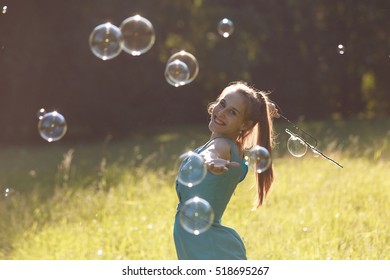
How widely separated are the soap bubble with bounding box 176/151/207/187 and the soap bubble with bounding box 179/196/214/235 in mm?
96

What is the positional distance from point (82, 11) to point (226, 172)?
43.3 feet

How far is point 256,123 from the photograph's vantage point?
4.15 m

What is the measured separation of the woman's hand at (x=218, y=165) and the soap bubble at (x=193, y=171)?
74mm

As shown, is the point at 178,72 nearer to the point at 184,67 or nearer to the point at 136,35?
the point at 184,67

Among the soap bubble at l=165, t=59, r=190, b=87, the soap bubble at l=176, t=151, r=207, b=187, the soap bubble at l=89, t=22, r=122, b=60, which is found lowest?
the soap bubble at l=176, t=151, r=207, b=187

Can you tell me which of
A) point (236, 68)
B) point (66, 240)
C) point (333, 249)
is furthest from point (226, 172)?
point (236, 68)

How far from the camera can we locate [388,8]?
21.5 meters

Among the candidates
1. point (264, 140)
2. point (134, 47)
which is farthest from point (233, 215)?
point (264, 140)

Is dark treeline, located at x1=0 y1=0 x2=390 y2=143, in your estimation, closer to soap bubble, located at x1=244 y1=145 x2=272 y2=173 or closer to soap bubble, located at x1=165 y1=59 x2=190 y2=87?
soap bubble, located at x1=165 y1=59 x2=190 y2=87

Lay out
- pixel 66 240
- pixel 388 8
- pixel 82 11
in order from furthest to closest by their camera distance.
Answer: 1. pixel 388 8
2. pixel 82 11
3. pixel 66 240

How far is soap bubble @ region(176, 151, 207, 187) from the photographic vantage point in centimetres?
379

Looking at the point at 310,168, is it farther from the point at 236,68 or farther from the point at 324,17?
the point at 324,17

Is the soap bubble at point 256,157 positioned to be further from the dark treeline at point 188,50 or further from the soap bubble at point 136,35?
the dark treeline at point 188,50

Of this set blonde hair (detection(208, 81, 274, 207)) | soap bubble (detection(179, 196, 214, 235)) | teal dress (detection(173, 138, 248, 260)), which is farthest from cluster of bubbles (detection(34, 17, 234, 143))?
soap bubble (detection(179, 196, 214, 235))
